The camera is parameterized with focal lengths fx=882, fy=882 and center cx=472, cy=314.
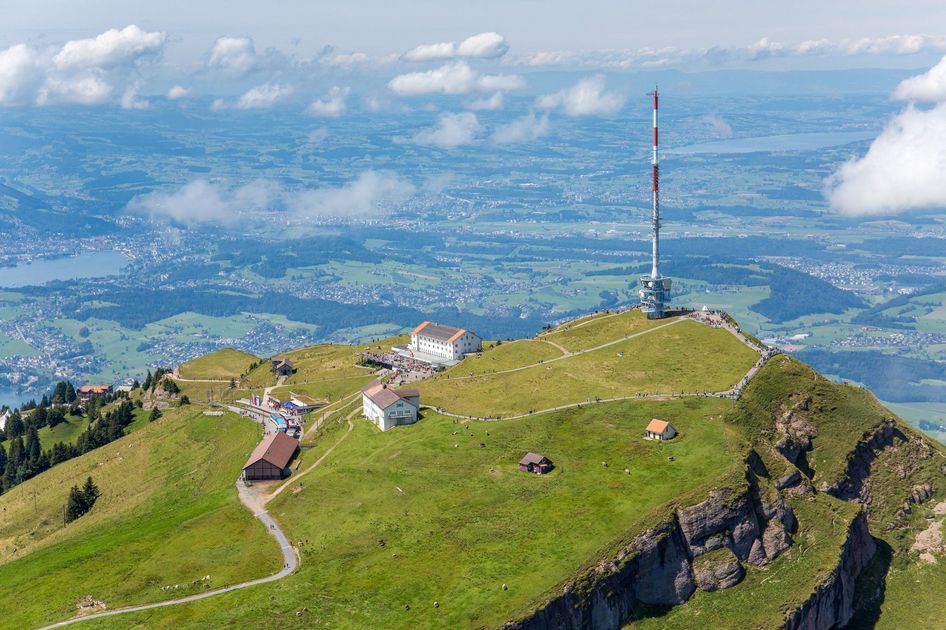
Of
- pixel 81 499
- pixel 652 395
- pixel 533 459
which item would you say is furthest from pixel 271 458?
pixel 652 395

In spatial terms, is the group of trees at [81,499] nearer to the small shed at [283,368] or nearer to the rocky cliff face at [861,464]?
the small shed at [283,368]

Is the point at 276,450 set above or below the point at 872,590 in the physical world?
above

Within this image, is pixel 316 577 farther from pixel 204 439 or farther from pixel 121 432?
pixel 121 432

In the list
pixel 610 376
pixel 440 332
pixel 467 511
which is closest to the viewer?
pixel 467 511

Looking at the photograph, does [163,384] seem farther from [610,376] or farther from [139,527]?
[610,376]

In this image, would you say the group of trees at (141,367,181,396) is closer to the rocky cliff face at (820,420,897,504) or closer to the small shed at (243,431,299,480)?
the small shed at (243,431,299,480)

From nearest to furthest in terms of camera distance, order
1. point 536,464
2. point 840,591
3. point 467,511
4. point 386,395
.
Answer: point 467,511
point 840,591
point 536,464
point 386,395

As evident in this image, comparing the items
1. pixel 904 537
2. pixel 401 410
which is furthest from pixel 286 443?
pixel 904 537

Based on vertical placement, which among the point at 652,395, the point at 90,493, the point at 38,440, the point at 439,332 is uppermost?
the point at 652,395
